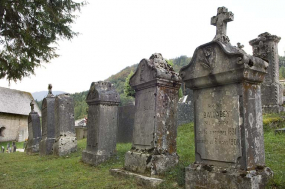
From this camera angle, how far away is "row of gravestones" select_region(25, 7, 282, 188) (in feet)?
11.3

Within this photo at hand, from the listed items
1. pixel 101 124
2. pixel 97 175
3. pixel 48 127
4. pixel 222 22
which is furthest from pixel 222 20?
pixel 48 127

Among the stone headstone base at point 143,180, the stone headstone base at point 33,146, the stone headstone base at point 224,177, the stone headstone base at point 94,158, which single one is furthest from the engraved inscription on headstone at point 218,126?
the stone headstone base at point 33,146

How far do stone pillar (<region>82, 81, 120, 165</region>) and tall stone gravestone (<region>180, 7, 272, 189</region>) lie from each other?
373 cm

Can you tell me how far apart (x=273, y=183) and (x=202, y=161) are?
1039 mm

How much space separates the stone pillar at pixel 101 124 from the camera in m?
7.21

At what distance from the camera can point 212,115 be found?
3910 mm

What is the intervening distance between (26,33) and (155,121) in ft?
24.9

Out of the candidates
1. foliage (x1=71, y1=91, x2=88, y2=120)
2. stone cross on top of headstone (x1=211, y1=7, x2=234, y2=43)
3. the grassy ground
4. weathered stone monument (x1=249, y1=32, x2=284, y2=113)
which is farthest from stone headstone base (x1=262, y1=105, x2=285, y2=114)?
foliage (x1=71, y1=91, x2=88, y2=120)

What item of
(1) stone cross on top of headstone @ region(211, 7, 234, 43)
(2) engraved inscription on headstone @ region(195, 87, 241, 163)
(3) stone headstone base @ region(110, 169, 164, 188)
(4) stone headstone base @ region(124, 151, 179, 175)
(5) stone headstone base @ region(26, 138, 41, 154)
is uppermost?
(1) stone cross on top of headstone @ region(211, 7, 234, 43)

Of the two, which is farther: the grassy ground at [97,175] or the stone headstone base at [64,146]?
the stone headstone base at [64,146]

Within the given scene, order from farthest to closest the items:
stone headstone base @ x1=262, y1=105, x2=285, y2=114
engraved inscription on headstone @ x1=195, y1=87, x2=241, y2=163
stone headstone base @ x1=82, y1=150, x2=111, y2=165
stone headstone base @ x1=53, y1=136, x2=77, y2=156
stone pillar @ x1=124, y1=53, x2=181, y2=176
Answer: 1. stone headstone base @ x1=262, y1=105, x2=285, y2=114
2. stone headstone base @ x1=53, y1=136, x2=77, y2=156
3. stone headstone base @ x1=82, y1=150, x2=111, y2=165
4. stone pillar @ x1=124, y1=53, x2=181, y2=176
5. engraved inscription on headstone @ x1=195, y1=87, x2=241, y2=163

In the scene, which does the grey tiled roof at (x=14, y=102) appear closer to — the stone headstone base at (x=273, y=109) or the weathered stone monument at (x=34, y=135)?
the weathered stone monument at (x=34, y=135)

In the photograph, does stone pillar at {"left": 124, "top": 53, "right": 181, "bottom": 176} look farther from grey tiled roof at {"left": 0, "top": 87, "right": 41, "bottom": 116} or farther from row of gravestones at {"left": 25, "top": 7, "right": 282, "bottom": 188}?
grey tiled roof at {"left": 0, "top": 87, "right": 41, "bottom": 116}

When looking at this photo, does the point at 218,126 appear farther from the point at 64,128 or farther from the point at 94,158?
the point at 64,128
